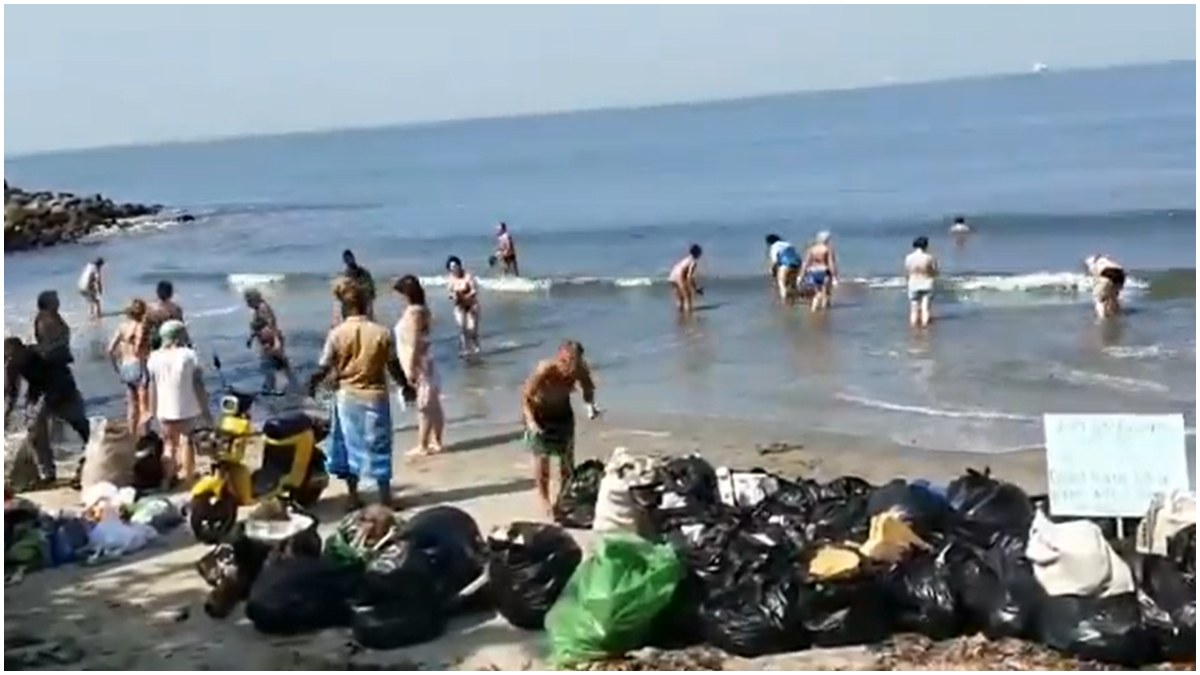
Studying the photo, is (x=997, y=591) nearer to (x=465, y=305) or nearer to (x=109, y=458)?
(x=109, y=458)

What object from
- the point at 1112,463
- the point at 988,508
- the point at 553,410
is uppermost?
the point at 553,410

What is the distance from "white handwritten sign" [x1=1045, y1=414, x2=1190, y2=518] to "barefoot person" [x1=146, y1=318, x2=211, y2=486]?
566 centimetres

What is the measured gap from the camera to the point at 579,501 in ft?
30.0

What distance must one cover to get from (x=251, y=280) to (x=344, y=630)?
25.6m

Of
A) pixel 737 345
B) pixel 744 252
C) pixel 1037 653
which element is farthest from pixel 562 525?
pixel 744 252

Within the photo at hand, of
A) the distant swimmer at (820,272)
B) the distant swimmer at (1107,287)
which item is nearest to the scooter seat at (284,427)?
the distant swimmer at (820,272)

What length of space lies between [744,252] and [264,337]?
19.1m

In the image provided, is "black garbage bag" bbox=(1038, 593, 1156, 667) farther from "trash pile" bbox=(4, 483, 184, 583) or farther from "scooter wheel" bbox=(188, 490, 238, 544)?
"trash pile" bbox=(4, 483, 184, 583)

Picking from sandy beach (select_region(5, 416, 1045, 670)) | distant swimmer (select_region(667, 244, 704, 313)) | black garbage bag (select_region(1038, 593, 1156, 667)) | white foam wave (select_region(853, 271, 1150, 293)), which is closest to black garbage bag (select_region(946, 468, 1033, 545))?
black garbage bag (select_region(1038, 593, 1156, 667))

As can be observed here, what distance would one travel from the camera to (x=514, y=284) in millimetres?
27969

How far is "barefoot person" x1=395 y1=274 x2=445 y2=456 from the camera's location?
10.5m

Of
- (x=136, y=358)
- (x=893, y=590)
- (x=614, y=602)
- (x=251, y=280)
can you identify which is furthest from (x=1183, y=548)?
(x=251, y=280)

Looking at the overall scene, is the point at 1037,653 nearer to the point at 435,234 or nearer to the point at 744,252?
the point at 744,252

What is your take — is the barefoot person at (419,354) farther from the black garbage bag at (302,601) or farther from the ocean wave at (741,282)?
the ocean wave at (741,282)
